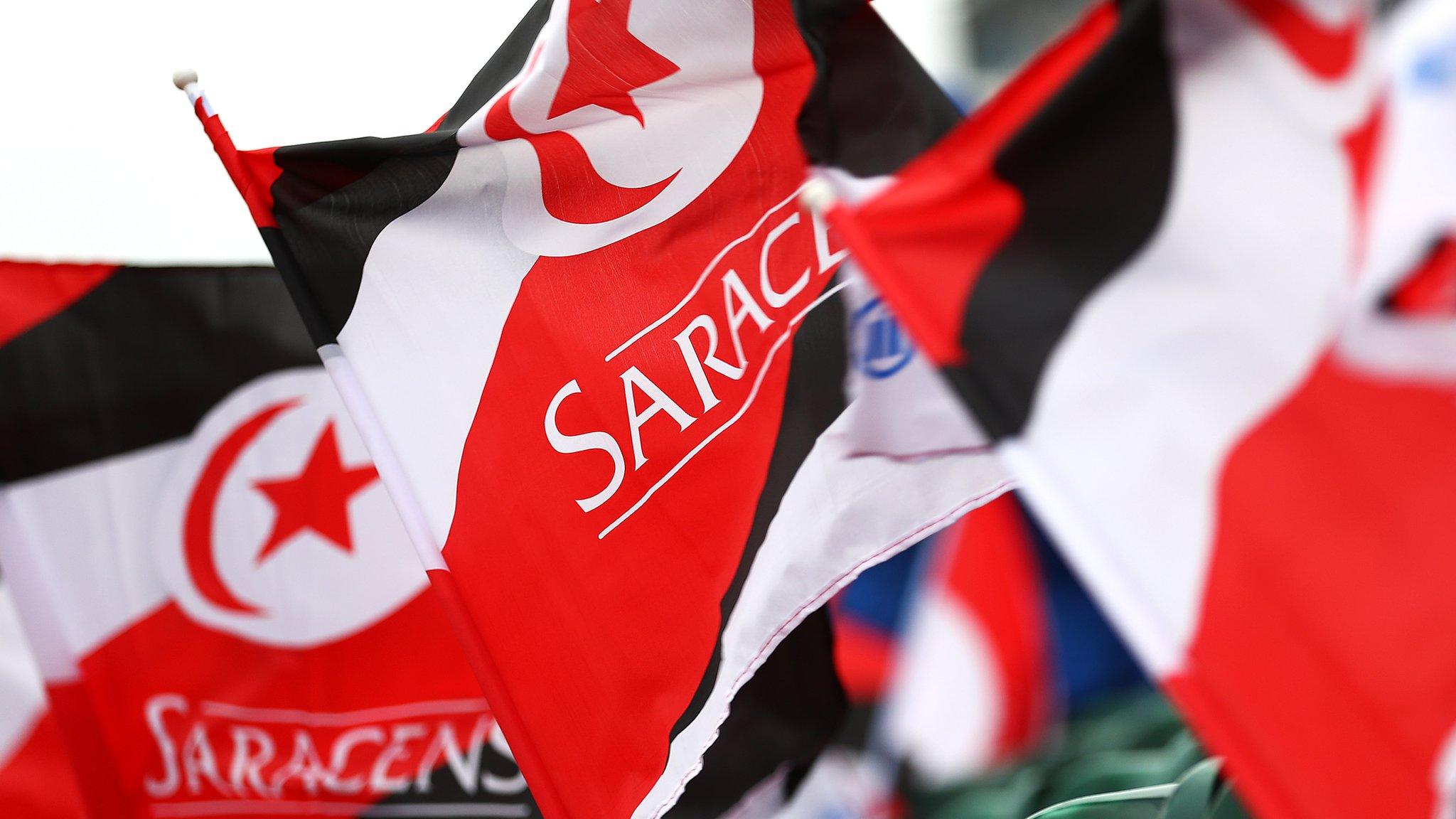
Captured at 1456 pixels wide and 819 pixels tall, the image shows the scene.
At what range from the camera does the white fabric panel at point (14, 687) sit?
12.0 ft

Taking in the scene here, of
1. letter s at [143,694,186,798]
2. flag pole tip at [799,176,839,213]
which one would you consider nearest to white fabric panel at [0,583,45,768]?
letter s at [143,694,186,798]

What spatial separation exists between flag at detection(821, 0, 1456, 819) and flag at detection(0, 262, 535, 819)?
259 cm

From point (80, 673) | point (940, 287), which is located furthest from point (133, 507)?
point (940, 287)

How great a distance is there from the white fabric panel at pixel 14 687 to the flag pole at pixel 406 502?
6.24 ft

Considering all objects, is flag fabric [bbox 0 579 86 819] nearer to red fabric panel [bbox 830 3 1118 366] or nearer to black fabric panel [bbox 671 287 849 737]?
black fabric panel [bbox 671 287 849 737]

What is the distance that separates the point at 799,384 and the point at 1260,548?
1039 mm

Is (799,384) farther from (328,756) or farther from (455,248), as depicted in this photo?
(328,756)

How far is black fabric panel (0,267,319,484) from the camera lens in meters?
3.71

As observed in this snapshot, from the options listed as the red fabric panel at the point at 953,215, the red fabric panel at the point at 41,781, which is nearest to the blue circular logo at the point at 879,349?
the red fabric panel at the point at 953,215

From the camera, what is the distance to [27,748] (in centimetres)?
367

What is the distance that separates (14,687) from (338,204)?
215cm

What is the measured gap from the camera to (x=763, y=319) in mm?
2238

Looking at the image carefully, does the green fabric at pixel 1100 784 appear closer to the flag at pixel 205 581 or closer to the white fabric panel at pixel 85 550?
the flag at pixel 205 581

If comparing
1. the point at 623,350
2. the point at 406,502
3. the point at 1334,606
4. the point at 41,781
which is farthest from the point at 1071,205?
the point at 41,781
